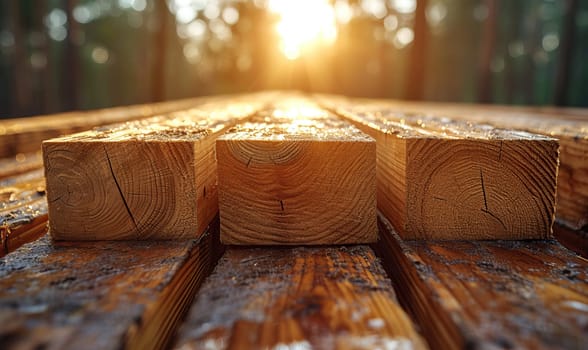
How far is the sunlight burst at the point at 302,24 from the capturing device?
14.6 meters

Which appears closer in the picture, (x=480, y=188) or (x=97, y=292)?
(x=97, y=292)

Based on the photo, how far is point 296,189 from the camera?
49.7 inches

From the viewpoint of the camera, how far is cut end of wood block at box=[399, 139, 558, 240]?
1.27 metres

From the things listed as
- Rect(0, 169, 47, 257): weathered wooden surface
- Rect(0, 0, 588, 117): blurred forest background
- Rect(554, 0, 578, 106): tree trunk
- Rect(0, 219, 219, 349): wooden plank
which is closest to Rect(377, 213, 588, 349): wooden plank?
Rect(0, 219, 219, 349): wooden plank

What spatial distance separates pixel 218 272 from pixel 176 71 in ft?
148

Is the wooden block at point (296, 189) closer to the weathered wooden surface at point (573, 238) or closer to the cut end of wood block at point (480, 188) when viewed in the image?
the cut end of wood block at point (480, 188)

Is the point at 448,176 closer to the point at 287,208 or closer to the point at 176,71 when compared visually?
the point at 287,208

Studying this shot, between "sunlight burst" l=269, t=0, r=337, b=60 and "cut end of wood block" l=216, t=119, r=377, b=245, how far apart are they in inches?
564

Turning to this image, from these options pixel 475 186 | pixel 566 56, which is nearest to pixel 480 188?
pixel 475 186

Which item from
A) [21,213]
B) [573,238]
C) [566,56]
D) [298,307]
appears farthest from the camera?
[566,56]

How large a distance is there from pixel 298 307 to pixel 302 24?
1532 cm

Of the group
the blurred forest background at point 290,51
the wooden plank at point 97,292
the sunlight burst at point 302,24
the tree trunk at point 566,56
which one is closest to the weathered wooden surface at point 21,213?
the wooden plank at point 97,292

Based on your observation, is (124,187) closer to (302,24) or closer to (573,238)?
(573,238)

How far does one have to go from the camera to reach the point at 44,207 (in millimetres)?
1588
